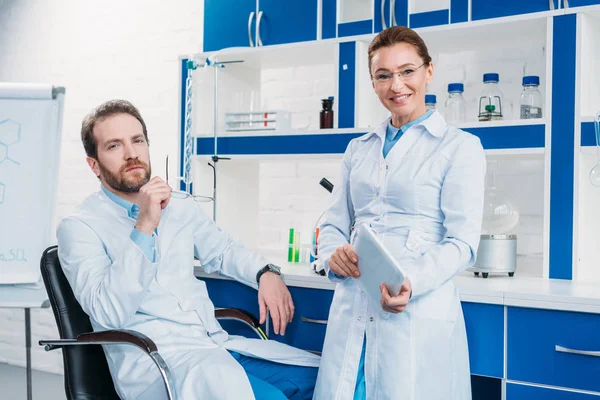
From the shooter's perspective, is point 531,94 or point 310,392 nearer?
point 310,392

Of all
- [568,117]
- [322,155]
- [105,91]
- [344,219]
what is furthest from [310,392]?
[105,91]

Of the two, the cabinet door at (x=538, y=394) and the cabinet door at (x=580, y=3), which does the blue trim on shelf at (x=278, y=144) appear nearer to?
the cabinet door at (x=580, y=3)

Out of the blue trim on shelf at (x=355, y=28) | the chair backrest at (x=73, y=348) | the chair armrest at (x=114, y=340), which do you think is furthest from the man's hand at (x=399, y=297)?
the blue trim on shelf at (x=355, y=28)

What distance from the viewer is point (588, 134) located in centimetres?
230

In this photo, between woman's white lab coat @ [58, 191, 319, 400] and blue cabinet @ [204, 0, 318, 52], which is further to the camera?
blue cabinet @ [204, 0, 318, 52]

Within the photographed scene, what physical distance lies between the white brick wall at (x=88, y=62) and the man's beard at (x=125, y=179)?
1537 millimetres

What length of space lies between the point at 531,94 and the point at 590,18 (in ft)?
0.99

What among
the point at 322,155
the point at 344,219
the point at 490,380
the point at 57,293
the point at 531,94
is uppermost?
the point at 531,94

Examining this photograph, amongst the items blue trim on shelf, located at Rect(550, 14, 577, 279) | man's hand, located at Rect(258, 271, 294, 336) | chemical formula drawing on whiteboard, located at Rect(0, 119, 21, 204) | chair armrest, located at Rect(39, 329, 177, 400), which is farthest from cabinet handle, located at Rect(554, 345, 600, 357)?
chemical formula drawing on whiteboard, located at Rect(0, 119, 21, 204)

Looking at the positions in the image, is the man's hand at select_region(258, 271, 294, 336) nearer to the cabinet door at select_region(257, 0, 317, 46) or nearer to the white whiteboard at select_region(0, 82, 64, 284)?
the white whiteboard at select_region(0, 82, 64, 284)

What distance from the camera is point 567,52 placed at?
7.67ft

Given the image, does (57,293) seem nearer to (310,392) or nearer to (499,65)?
(310,392)

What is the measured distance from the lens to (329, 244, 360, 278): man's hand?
6.23 feet

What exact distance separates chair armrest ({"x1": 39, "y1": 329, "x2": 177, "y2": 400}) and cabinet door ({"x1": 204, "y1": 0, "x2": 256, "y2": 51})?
150 centimetres
